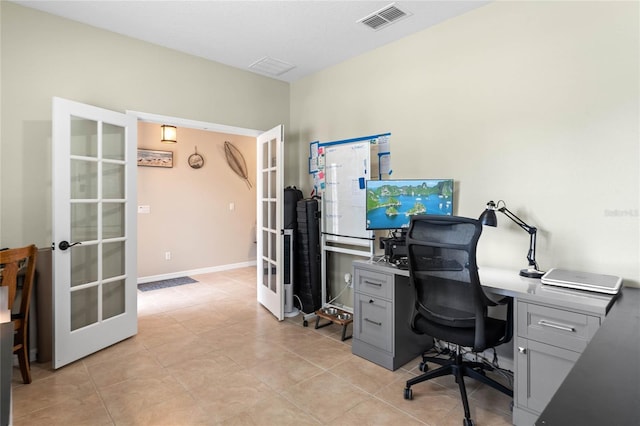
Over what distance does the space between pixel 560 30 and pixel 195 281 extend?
530 centimetres

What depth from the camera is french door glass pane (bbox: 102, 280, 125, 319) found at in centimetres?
307

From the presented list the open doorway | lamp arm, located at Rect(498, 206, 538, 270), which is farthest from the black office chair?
the open doorway

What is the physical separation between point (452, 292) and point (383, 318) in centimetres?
77

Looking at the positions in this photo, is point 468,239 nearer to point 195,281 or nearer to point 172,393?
point 172,393

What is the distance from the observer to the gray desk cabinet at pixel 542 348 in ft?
5.85

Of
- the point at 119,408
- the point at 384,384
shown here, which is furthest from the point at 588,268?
the point at 119,408

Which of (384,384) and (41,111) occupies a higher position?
(41,111)

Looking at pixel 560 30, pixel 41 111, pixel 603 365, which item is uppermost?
pixel 560 30

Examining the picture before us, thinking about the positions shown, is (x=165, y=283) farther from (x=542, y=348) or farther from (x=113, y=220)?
(x=542, y=348)

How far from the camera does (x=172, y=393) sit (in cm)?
234

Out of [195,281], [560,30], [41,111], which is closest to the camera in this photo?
[560,30]

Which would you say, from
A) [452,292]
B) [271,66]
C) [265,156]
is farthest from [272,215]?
[452,292]

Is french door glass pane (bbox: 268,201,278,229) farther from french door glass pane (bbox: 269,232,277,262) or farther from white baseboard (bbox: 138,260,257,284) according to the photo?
white baseboard (bbox: 138,260,257,284)

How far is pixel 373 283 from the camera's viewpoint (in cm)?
280
